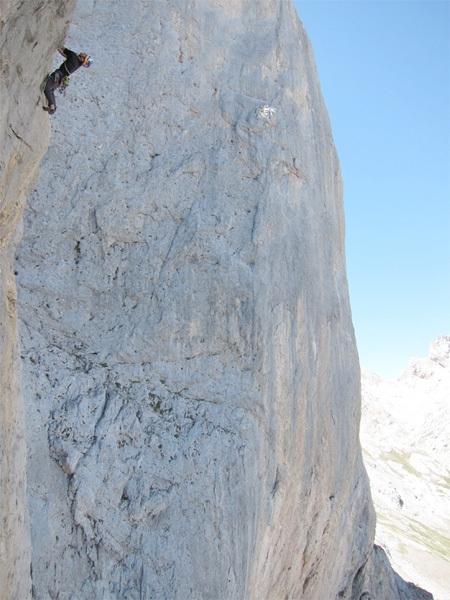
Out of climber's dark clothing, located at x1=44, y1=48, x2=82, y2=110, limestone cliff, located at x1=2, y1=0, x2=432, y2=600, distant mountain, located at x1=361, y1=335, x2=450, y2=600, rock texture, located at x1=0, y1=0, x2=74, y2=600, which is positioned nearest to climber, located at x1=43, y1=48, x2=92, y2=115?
climber's dark clothing, located at x1=44, y1=48, x2=82, y2=110

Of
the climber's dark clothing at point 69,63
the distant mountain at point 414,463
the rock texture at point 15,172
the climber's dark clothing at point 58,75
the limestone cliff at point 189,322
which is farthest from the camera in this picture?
the distant mountain at point 414,463

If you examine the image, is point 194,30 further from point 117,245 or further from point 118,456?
point 118,456

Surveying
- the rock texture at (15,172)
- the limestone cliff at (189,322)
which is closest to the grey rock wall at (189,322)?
the limestone cliff at (189,322)

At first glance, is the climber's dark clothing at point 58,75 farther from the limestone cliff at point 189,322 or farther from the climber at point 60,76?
the limestone cliff at point 189,322

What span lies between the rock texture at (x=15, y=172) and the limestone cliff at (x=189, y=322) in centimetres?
312

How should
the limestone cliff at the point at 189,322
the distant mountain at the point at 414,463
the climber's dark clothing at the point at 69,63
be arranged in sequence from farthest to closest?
1. the distant mountain at the point at 414,463
2. the limestone cliff at the point at 189,322
3. the climber's dark clothing at the point at 69,63

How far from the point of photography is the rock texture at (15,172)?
5.37 meters

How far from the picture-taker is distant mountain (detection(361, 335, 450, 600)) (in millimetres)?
65562

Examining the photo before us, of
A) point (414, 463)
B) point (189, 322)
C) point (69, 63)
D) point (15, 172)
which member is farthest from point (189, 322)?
point (414, 463)

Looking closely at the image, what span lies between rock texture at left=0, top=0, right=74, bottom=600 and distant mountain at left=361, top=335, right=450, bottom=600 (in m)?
52.8

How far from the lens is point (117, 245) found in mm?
12375

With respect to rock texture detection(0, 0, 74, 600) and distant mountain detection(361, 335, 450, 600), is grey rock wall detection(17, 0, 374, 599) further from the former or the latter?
distant mountain detection(361, 335, 450, 600)

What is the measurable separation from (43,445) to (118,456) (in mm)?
1406

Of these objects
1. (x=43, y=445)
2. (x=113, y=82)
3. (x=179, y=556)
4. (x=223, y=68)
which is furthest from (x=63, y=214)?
(x=179, y=556)
